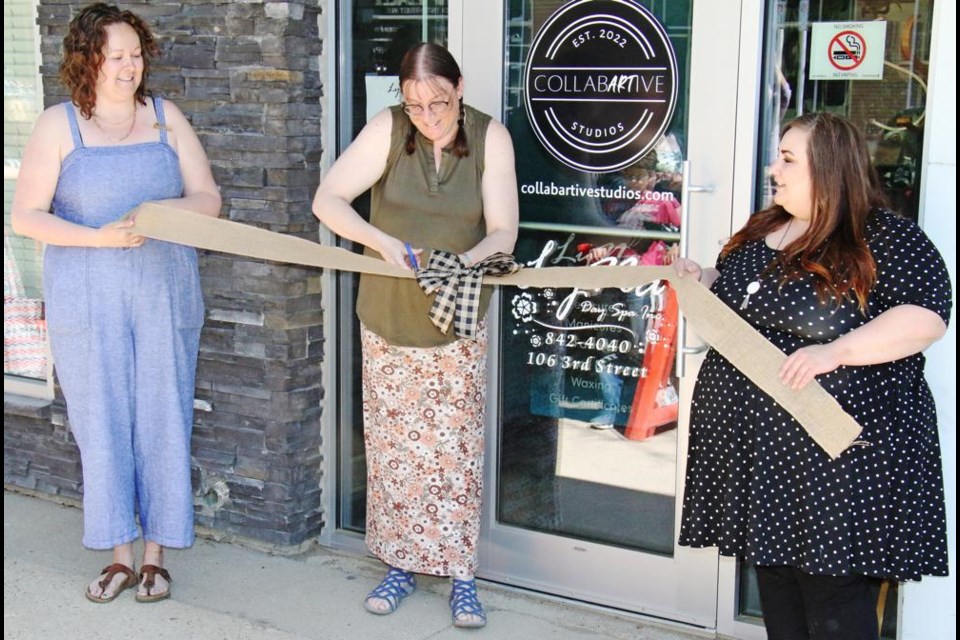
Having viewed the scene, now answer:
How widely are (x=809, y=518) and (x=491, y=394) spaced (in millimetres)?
1753

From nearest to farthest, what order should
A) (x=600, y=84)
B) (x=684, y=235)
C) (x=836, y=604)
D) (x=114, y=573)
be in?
1. (x=836, y=604)
2. (x=684, y=235)
3. (x=600, y=84)
4. (x=114, y=573)

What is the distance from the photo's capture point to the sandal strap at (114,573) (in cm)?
461

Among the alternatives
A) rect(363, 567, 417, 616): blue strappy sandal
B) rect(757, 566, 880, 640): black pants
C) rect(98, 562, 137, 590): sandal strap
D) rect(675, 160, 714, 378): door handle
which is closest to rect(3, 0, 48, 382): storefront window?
rect(98, 562, 137, 590): sandal strap

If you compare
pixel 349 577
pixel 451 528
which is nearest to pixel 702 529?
pixel 451 528

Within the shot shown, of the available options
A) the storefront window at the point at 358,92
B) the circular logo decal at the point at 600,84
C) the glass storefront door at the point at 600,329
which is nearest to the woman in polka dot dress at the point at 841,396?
the glass storefront door at the point at 600,329

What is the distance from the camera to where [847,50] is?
389cm

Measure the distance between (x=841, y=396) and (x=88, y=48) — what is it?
2.67m

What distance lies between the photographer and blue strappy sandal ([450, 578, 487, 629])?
14.4 feet

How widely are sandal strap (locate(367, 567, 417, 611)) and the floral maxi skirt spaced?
108mm

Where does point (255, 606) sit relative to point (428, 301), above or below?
below

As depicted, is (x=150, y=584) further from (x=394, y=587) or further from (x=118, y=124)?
(x=118, y=124)

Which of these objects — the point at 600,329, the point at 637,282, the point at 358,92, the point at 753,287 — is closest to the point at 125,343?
the point at 358,92

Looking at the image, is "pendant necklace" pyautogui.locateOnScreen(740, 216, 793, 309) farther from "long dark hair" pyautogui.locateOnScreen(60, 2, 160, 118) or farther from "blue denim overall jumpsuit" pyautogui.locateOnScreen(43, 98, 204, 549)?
"long dark hair" pyautogui.locateOnScreen(60, 2, 160, 118)

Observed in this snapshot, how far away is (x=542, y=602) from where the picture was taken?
468cm
